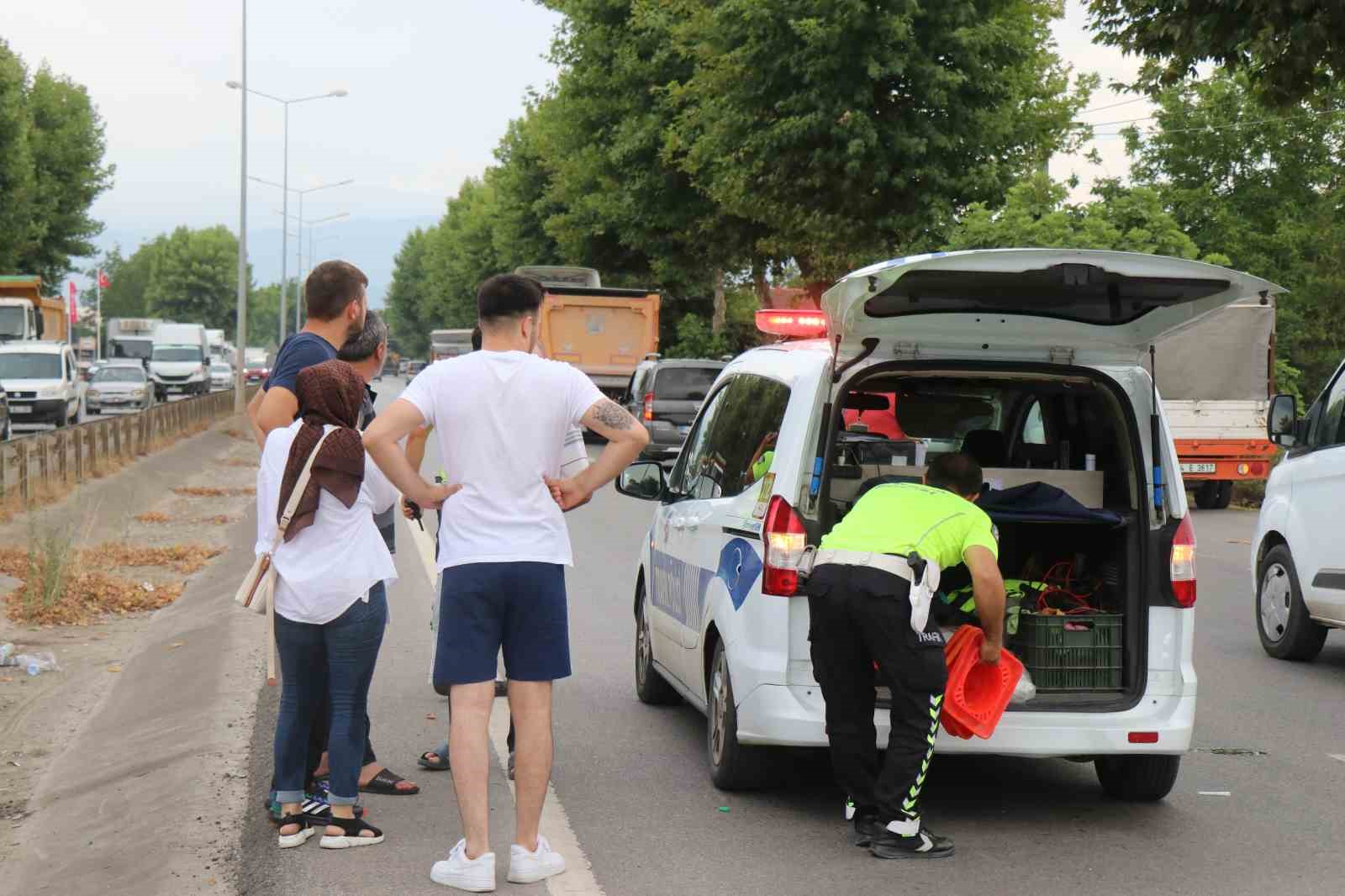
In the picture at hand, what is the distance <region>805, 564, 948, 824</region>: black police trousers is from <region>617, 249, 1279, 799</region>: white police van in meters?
0.19

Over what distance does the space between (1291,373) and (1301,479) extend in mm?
25392

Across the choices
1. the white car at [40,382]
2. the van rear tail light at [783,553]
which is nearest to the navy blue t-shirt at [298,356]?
the van rear tail light at [783,553]

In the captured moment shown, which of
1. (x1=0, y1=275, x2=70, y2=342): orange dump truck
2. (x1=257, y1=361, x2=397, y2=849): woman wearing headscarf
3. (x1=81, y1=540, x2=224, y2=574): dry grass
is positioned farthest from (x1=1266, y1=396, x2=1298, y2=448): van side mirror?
(x1=0, y1=275, x2=70, y2=342): orange dump truck

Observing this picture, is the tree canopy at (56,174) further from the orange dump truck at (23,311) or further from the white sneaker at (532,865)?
the white sneaker at (532,865)

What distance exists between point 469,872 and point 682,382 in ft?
76.2

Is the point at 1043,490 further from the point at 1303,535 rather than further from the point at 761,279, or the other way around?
the point at 761,279

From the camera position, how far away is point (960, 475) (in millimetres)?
5980

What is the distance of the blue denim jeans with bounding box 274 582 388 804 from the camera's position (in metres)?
5.74

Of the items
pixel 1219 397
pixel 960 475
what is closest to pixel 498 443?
pixel 960 475

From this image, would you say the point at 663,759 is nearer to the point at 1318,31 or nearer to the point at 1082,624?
the point at 1082,624

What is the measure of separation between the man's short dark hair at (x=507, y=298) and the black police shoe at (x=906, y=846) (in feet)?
6.93

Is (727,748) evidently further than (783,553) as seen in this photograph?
Yes

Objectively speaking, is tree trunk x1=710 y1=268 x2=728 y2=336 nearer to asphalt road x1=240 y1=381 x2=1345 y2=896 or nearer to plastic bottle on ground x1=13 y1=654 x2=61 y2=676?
plastic bottle on ground x1=13 y1=654 x2=61 y2=676

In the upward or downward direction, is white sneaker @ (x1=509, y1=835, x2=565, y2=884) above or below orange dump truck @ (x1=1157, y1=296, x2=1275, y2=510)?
below
